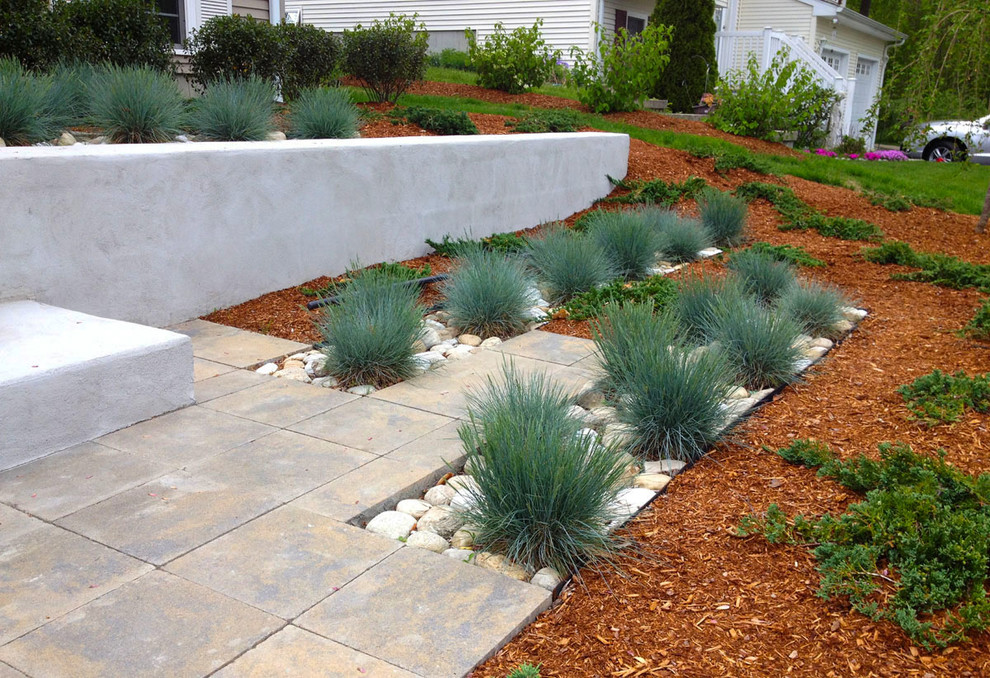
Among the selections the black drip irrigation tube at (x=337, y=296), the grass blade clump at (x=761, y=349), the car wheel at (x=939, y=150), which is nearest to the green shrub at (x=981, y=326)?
the grass blade clump at (x=761, y=349)

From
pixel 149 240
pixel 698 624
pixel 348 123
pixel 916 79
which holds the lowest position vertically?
pixel 698 624

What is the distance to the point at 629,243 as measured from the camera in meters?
7.13

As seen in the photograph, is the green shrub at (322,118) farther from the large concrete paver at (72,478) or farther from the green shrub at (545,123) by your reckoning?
the large concrete paver at (72,478)

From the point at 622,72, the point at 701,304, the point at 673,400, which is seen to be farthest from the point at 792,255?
the point at 622,72

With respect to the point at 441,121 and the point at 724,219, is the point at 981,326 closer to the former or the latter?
the point at 724,219

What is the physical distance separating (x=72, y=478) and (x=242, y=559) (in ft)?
3.45

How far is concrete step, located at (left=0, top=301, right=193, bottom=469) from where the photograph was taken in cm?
350

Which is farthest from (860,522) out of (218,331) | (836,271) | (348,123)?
(348,123)

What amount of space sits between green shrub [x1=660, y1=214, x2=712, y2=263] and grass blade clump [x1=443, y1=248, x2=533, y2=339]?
2303 mm

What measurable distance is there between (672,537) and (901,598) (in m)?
0.79

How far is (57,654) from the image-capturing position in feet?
7.57

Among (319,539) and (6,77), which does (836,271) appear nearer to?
(319,539)

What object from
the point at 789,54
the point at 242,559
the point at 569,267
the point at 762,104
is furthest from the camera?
the point at 789,54

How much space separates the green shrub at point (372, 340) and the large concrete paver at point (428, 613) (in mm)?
1916
